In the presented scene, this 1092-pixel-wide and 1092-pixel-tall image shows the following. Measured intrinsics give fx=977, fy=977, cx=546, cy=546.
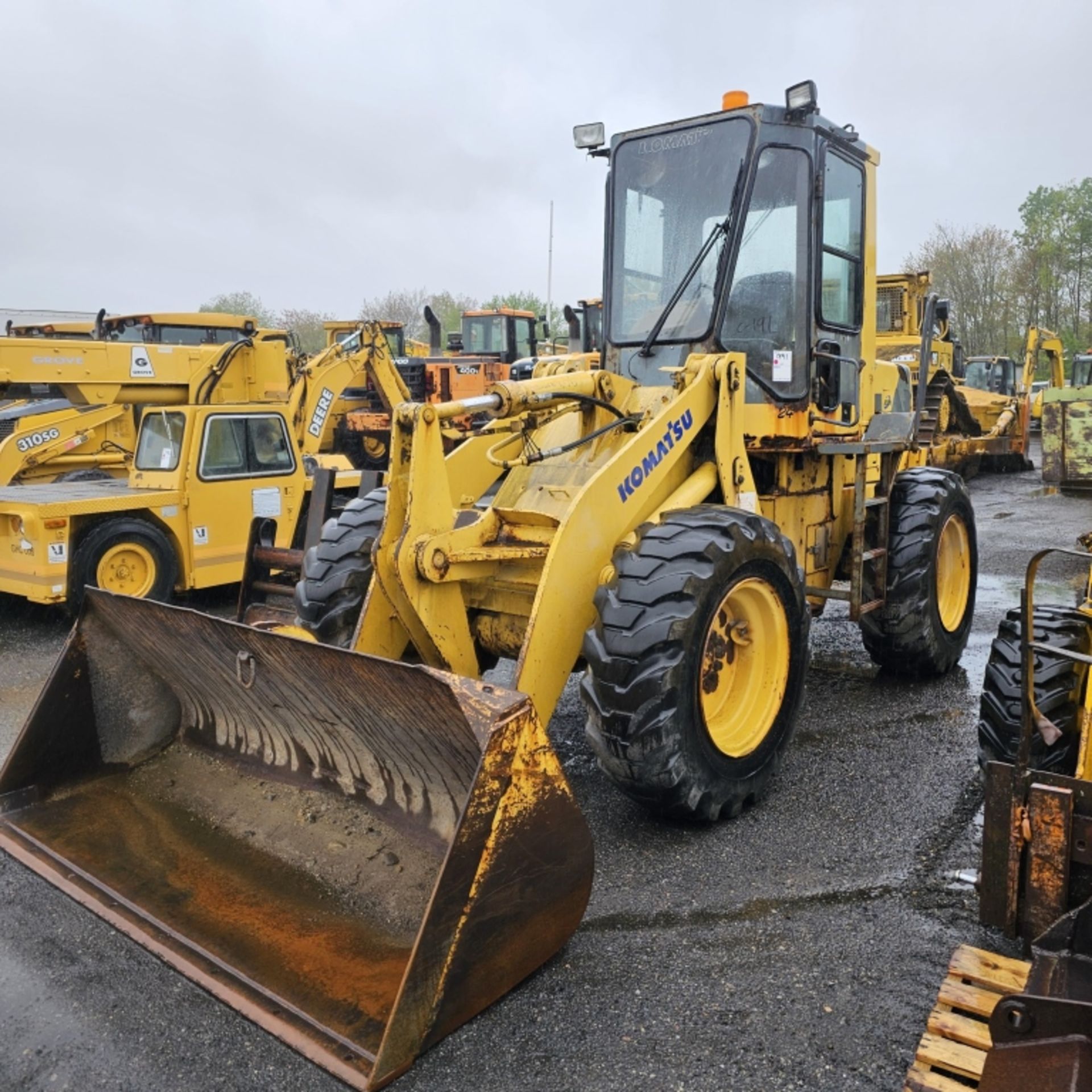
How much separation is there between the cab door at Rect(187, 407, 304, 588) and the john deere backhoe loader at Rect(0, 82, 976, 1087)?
12.8 ft

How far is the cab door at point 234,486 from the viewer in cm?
822

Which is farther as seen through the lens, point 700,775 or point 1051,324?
point 1051,324

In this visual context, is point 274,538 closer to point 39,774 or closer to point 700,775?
point 39,774

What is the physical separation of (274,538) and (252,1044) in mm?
6103

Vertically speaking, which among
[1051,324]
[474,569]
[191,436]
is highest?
[1051,324]

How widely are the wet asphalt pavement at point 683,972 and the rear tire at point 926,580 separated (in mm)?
995

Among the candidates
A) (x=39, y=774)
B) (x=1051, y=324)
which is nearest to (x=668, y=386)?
(x=39, y=774)

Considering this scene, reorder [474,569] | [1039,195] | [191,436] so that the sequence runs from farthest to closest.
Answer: [1039,195], [191,436], [474,569]

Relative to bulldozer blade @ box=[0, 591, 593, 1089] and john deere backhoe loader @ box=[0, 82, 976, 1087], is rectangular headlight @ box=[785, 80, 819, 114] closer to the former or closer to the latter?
john deere backhoe loader @ box=[0, 82, 976, 1087]

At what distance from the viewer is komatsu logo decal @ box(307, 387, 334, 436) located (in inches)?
443

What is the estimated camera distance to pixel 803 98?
443 cm

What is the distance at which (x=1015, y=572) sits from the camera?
9.41 metres

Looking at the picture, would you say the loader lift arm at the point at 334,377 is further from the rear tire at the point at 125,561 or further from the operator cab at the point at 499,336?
the operator cab at the point at 499,336

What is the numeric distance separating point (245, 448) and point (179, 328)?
7.44 m
